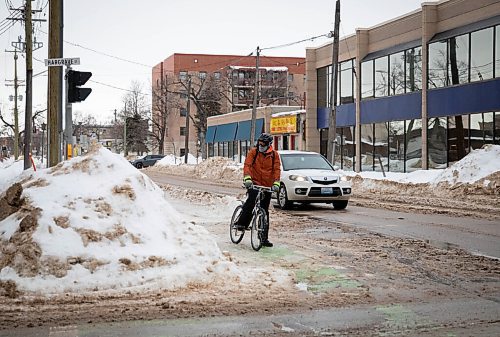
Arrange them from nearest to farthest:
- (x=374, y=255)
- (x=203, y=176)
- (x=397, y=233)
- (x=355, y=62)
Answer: (x=374, y=255)
(x=397, y=233)
(x=355, y=62)
(x=203, y=176)

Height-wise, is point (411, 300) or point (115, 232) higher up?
point (115, 232)

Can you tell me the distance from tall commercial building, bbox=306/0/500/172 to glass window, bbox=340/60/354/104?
0.06 meters

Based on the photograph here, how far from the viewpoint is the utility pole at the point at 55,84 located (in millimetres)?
14898

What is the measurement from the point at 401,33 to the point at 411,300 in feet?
101

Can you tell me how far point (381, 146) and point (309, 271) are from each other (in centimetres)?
2974

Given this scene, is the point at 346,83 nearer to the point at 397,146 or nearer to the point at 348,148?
the point at 348,148

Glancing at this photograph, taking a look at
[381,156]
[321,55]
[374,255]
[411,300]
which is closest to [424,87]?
[381,156]

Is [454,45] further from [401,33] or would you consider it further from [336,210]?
[336,210]

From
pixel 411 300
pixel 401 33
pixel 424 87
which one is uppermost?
pixel 401 33

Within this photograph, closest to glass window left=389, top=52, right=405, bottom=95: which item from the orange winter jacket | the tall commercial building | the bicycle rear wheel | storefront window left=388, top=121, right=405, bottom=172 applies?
the tall commercial building

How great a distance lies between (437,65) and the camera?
3278 cm

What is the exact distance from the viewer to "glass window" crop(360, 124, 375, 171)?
3897cm

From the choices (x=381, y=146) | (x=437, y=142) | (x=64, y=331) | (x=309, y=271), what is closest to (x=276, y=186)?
(x=309, y=271)

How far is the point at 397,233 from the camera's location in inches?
518
